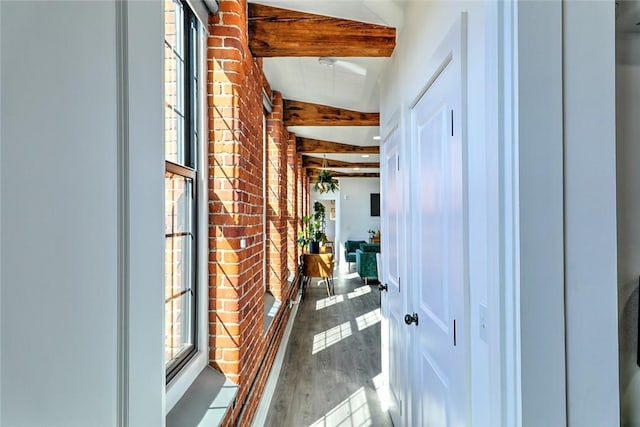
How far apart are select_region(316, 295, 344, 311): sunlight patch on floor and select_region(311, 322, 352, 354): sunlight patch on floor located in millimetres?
962

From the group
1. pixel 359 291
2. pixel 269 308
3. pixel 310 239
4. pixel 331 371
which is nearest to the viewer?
pixel 331 371

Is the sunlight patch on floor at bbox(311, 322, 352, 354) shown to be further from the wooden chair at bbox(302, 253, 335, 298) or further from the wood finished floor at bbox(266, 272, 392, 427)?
the wooden chair at bbox(302, 253, 335, 298)

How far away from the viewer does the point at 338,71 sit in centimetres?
316

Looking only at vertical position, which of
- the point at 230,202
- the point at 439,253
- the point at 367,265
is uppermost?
the point at 230,202

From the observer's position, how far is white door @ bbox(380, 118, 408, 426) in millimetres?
2195

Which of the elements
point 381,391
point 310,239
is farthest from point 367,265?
point 381,391

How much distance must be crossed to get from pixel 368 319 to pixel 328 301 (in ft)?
3.93
